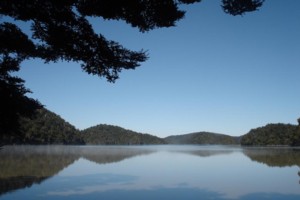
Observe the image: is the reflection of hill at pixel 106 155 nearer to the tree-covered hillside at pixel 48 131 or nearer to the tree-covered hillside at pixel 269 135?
the tree-covered hillside at pixel 48 131

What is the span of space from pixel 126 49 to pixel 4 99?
300cm

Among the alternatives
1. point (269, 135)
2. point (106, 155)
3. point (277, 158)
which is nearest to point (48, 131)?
point (106, 155)

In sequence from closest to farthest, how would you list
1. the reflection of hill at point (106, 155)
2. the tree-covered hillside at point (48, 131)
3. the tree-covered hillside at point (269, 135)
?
the reflection of hill at point (106, 155) → the tree-covered hillside at point (48, 131) → the tree-covered hillside at point (269, 135)

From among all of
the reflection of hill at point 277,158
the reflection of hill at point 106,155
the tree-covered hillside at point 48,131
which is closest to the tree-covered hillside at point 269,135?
the tree-covered hillside at point 48,131

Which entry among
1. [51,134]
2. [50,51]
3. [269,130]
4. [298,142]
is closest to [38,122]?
[51,134]

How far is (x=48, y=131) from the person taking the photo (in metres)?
145

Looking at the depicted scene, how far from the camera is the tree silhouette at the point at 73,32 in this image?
8.14 metres

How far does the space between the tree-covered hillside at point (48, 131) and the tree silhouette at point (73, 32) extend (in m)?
110

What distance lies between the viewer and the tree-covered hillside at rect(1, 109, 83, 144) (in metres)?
130

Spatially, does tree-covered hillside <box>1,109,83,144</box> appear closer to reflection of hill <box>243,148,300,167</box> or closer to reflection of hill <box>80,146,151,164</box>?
reflection of hill <box>80,146,151,164</box>

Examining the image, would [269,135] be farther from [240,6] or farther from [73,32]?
[73,32]

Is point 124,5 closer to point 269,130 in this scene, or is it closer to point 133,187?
point 133,187

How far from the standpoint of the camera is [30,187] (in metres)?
21.4

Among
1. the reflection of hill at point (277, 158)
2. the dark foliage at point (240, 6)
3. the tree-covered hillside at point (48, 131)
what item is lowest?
the reflection of hill at point (277, 158)
